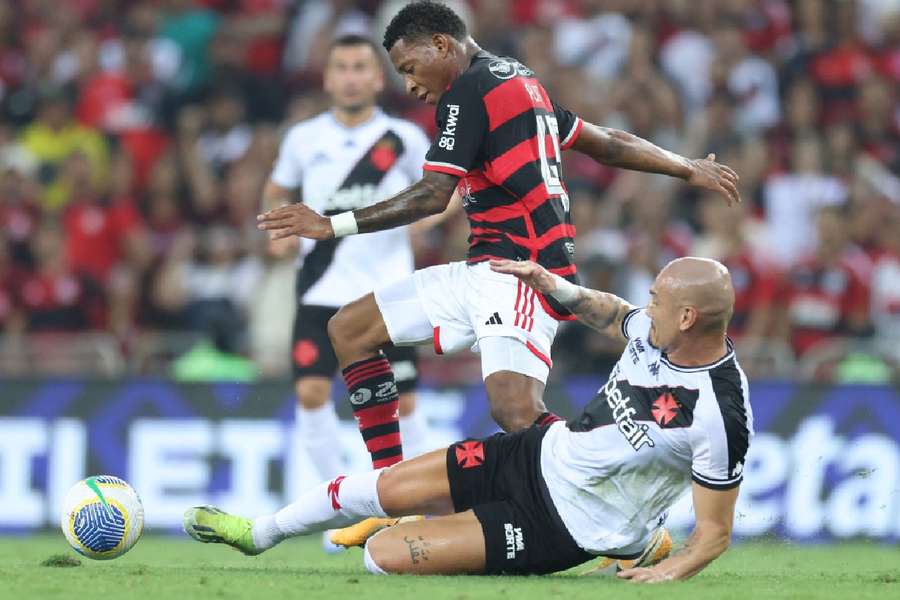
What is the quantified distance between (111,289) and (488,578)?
8.05 metres

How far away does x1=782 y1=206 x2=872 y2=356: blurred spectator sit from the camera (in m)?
13.8

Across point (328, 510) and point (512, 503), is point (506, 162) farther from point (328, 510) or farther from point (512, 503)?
point (328, 510)

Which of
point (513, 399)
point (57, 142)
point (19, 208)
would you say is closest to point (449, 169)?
point (513, 399)

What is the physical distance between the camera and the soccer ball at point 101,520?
727 centimetres

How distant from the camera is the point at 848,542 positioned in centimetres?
1180

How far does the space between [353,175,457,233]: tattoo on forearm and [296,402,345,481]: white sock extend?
8.23ft

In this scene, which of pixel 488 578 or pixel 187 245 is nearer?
pixel 488 578

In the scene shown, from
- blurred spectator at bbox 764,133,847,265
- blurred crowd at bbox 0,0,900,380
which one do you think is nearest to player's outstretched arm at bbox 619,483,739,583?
blurred crowd at bbox 0,0,900,380

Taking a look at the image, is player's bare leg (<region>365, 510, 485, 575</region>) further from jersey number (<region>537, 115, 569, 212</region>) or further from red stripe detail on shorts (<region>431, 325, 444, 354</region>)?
jersey number (<region>537, 115, 569, 212</region>)

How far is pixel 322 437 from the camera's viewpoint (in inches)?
377

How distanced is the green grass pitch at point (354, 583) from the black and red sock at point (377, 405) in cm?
62

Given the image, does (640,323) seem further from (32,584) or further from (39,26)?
(39,26)

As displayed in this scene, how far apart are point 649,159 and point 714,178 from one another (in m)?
0.35

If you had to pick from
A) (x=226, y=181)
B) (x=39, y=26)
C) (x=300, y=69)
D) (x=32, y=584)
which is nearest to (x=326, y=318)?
(x=32, y=584)
